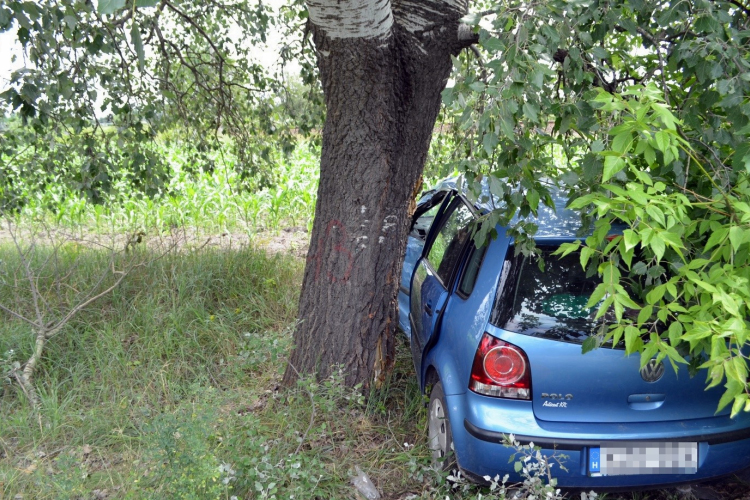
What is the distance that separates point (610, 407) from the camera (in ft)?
9.35

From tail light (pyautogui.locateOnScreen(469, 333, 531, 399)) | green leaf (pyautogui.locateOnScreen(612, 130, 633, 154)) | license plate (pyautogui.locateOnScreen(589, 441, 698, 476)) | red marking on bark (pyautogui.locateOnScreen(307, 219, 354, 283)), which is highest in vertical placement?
green leaf (pyautogui.locateOnScreen(612, 130, 633, 154))

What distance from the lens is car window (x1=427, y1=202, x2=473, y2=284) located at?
150 inches

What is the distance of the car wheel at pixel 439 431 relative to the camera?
10.9 ft

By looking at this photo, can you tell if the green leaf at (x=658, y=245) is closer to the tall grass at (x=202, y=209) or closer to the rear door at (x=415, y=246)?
the rear door at (x=415, y=246)

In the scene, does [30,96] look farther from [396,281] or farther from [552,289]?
[552,289]

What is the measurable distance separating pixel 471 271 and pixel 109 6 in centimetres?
245

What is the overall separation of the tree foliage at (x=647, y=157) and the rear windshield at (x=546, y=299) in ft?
0.72

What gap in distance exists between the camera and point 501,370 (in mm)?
2912

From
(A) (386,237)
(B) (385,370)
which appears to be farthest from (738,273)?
(B) (385,370)

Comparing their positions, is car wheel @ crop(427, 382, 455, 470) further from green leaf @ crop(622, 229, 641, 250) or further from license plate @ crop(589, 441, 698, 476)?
green leaf @ crop(622, 229, 641, 250)

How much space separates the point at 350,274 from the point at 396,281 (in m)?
0.38

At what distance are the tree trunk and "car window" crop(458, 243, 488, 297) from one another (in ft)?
2.38

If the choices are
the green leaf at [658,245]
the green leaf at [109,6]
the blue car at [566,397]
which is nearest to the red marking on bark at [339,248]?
the blue car at [566,397]

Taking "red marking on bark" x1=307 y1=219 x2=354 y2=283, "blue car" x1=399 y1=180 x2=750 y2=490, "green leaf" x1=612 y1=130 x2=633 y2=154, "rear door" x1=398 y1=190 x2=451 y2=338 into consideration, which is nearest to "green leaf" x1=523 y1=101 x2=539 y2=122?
"green leaf" x1=612 y1=130 x2=633 y2=154
